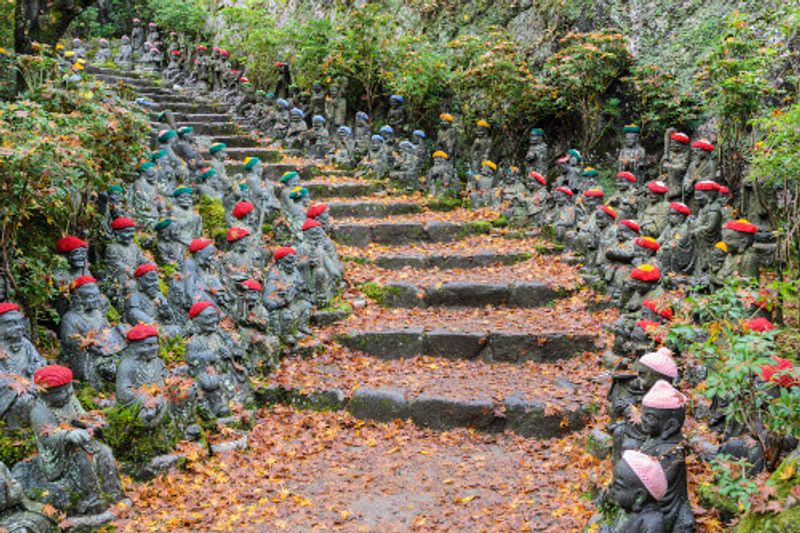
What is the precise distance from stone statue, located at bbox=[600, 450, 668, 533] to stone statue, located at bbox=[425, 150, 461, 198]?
1093 centimetres

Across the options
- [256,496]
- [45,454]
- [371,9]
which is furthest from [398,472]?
[371,9]

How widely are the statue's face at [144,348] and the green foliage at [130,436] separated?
0.51 m

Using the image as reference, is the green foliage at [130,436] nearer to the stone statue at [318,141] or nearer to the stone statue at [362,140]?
the stone statue at [362,140]

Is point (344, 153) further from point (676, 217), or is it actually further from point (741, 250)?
point (741, 250)

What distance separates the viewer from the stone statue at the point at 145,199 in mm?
10414

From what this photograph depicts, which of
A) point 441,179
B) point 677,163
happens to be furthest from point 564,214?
point 441,179

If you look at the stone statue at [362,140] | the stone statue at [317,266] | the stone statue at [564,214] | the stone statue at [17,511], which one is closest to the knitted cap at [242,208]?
the stone statue at [317,266]

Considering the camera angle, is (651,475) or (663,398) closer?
(651,475)

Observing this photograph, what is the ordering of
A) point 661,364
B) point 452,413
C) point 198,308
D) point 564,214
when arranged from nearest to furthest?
point 661,364
point 198,308
point 452,413
point 564,214

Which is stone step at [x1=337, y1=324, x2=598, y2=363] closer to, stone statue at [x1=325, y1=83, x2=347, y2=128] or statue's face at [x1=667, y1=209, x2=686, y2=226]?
statue's face at [x1=667, y1=209, x2=686, y2=226]

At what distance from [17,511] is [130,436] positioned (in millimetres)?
1462

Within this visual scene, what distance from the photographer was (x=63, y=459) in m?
5.72

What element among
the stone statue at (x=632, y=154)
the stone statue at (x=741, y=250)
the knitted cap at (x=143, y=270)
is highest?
the stone statue at (x=632, y=154)

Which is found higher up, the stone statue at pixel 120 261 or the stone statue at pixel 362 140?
the stone statue at pixel 362 140
